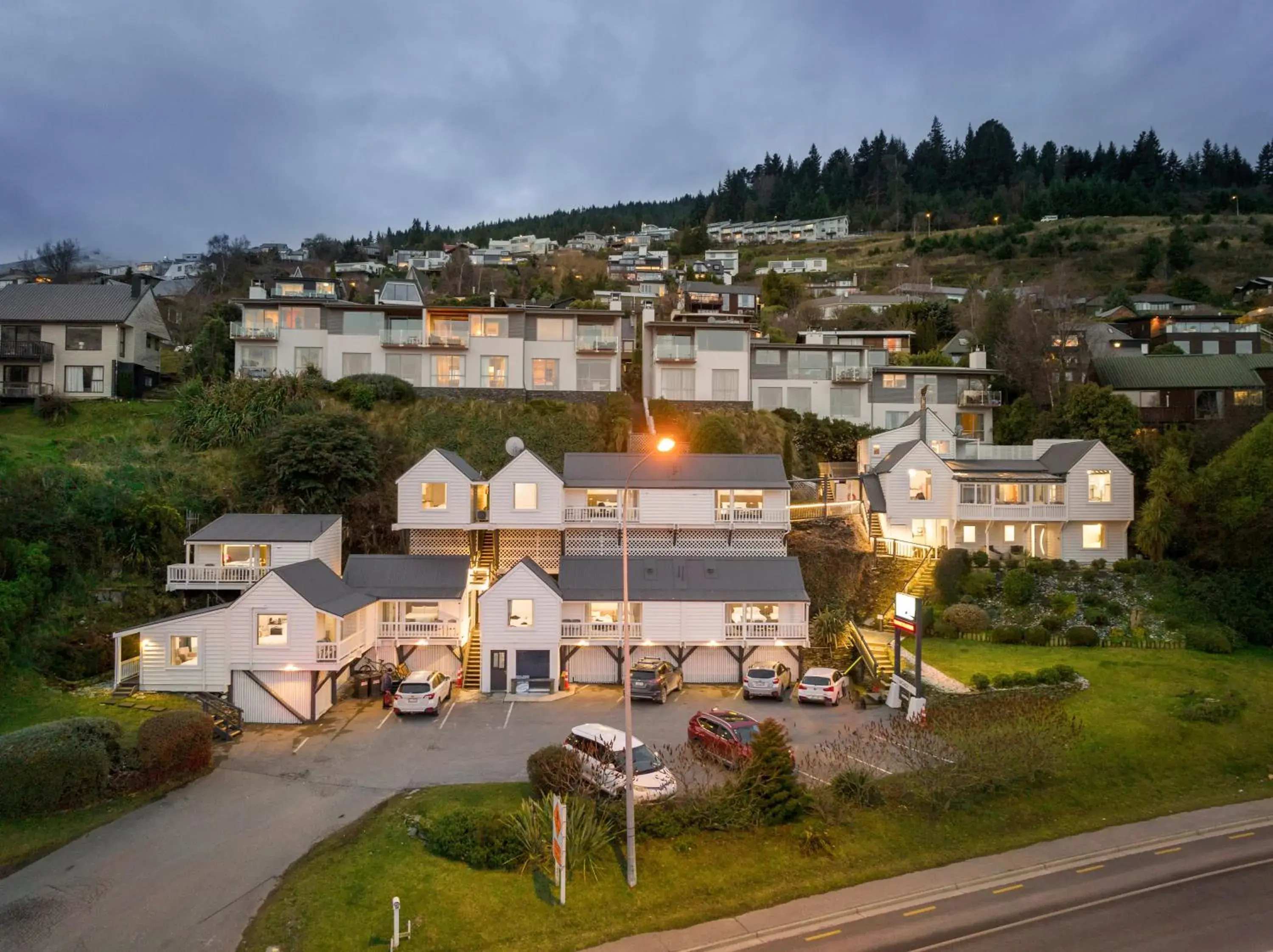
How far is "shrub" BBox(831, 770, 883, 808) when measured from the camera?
17859 millimetres

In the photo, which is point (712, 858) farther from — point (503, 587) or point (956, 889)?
point (503, 587)

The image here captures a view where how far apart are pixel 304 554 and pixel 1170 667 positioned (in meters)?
33.0

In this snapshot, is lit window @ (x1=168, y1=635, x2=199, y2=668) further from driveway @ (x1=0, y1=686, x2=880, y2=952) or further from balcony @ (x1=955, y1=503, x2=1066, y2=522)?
balcony @ (x1=955, y1=503, x2=1066, y2=522)

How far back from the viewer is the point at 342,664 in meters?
26.1

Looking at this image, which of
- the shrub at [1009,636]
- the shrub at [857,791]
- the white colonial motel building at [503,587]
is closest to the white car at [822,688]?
the white colonial motel building at [503,587]

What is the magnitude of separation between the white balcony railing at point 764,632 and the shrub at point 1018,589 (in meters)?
10.4

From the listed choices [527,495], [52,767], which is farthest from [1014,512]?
[52,767]

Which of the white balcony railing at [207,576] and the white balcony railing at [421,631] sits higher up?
the white balcony railing at [207,576]

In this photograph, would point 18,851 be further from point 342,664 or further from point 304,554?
point 304,554

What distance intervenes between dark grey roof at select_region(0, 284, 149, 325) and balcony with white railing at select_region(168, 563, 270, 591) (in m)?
27.7

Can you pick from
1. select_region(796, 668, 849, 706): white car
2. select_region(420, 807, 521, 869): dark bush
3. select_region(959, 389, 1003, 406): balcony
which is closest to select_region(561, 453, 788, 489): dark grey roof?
select_region(796, 668, 849, 706): white car

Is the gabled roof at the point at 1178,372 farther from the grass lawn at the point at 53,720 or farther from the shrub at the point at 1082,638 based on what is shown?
the grass lawn at the point at 53,720

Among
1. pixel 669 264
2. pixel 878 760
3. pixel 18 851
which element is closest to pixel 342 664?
pixel 18 851

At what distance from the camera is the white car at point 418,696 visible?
25609 millimetres
